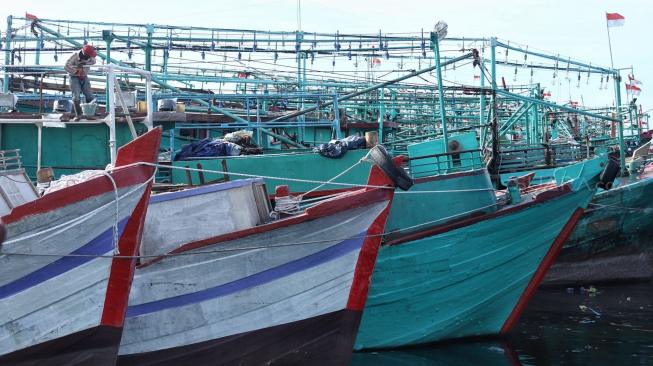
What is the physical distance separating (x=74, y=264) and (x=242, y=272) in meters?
Answer: 1.78

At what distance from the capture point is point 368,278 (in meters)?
9.02

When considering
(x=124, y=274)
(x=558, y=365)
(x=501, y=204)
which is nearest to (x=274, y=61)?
(x=501, y=204)

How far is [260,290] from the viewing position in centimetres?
873

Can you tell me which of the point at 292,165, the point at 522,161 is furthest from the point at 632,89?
the point at 292,165

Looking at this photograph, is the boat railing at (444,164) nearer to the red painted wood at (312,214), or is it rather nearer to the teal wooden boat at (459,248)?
the teal wooden boat at (459,248)

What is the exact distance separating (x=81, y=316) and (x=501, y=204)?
599cm

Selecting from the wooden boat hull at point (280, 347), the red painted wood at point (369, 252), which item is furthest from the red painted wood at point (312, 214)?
the wooden boat hull at point (280, 347)

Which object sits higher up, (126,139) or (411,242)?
(126,139)

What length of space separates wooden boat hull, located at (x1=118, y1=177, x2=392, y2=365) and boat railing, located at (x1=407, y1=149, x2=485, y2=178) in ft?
9.45

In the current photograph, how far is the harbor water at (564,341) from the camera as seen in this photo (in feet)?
36.5

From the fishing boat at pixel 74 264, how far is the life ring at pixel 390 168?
2272 mm

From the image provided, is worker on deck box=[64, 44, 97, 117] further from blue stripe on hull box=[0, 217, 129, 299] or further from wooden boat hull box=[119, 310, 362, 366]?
wooden boat hull box=[119, 310, 362, 366]

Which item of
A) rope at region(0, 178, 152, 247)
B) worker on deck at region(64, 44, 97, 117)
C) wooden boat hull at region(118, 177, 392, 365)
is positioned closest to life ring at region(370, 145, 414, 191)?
wooden boat hull at region(118, 177, 392, 365)

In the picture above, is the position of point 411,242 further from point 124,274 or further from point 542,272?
point 124,274
